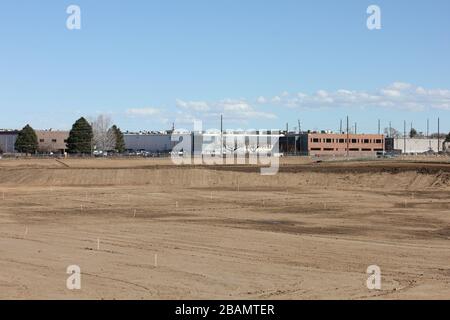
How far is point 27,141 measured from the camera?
167375 millimetres

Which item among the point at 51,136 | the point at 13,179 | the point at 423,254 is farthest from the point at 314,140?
the point at 423,254

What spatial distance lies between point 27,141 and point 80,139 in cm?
1374

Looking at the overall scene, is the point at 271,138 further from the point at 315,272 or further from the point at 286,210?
the point at 315,272

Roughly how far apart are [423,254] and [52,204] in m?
34.5

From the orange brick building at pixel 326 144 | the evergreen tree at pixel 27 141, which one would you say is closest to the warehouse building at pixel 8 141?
the evergreen tree at pixel 27 141

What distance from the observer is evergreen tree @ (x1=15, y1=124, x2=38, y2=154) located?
16725cm

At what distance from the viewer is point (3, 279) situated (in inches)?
914

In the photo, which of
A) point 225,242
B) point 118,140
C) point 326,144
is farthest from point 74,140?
point 225,242

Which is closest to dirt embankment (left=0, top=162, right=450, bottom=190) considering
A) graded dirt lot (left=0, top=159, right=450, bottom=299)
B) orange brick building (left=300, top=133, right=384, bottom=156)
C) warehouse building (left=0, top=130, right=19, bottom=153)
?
graded dirt lot (left=0, top=159, right=450, bottom=299)

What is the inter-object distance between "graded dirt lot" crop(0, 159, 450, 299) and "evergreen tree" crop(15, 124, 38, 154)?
323ft

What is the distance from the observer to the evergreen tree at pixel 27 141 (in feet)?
549

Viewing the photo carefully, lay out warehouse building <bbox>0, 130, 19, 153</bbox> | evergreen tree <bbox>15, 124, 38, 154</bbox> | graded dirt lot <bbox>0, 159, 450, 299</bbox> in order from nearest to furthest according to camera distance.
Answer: graded dirt lot <bbox>0, 159, 450, 299</bbox> < evergreen tree <bbox>15, 124, 38, 154</bbox> < warehouse building <bbox>0, 130, 19, 153</bbox>

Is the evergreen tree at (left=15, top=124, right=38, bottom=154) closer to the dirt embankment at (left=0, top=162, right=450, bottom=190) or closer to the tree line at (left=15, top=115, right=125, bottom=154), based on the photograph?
the tree line at (left=15, top=115, right=125, bottom=154)

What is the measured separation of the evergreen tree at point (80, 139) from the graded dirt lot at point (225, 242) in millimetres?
92424
